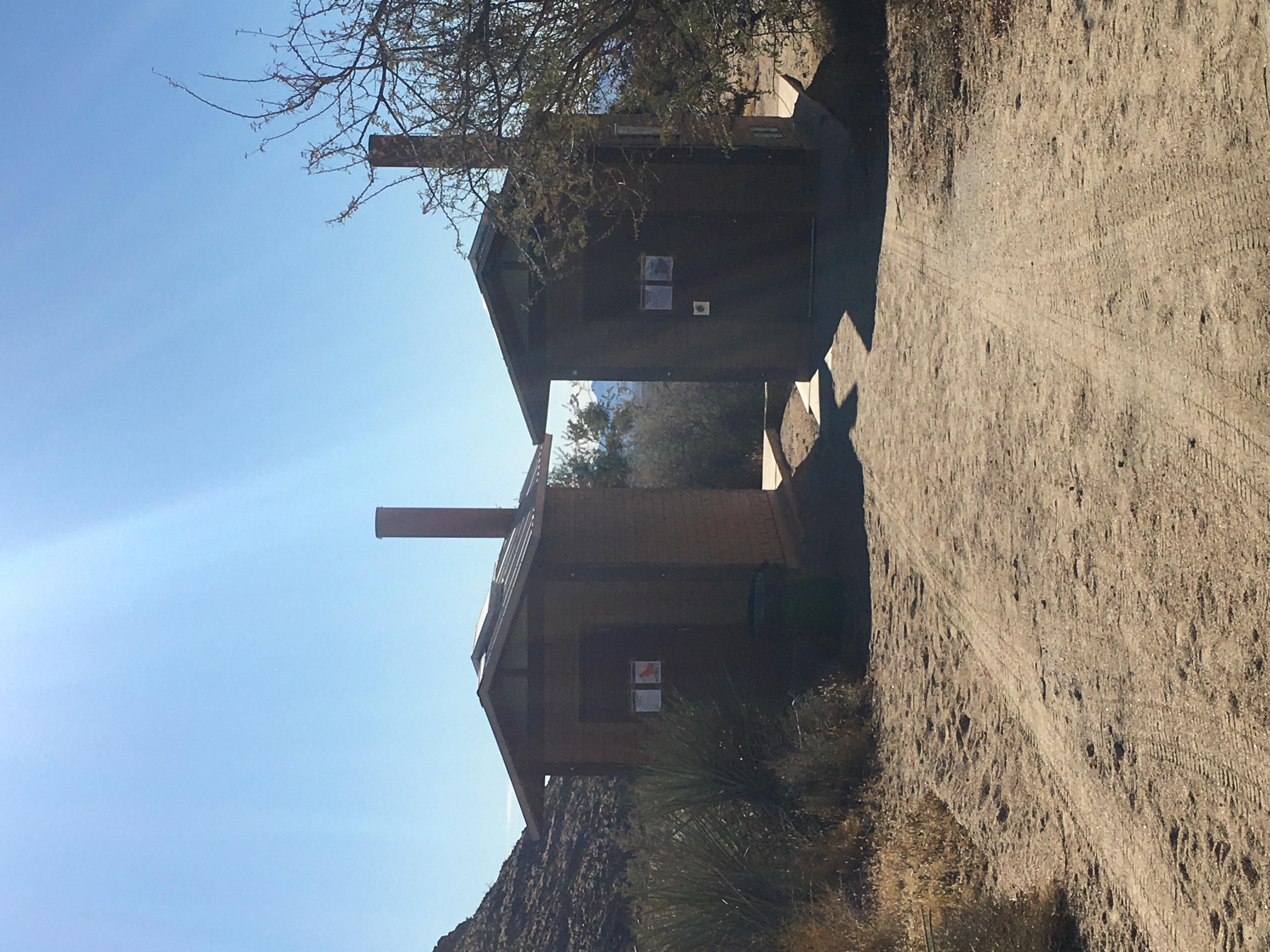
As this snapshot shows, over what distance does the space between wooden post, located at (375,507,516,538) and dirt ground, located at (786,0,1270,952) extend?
7.54m

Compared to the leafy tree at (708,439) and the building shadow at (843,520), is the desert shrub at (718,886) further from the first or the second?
the leafy tree at (708,439)

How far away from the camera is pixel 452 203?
34.9 feet

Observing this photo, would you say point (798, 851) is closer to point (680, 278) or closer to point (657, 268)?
point (680, 278)

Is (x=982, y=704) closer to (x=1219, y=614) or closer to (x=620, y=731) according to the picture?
(x=1219, y=614)

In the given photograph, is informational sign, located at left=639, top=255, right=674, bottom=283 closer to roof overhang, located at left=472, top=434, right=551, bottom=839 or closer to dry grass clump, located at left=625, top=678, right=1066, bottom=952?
roof overhang, located at left=472, top=434, right=551, bottom=839

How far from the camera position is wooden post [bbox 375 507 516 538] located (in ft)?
47.3

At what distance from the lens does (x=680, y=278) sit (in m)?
13.8

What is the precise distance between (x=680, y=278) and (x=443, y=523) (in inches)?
204

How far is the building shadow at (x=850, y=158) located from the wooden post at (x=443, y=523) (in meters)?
5.58

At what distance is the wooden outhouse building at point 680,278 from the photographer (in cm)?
1304

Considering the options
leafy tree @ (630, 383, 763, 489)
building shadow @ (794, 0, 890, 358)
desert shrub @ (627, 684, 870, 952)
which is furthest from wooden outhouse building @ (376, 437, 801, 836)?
leafy tree @ (630, 383, 763, 489)

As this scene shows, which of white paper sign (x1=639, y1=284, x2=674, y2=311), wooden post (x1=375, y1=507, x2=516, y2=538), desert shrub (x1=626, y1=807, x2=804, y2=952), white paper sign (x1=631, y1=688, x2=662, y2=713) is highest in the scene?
white paper sign (x1=639, y1=284, x2=674, y2=311)

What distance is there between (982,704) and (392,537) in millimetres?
9586

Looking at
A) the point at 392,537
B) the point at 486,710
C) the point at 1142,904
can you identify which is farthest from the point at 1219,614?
the point at 392,537
